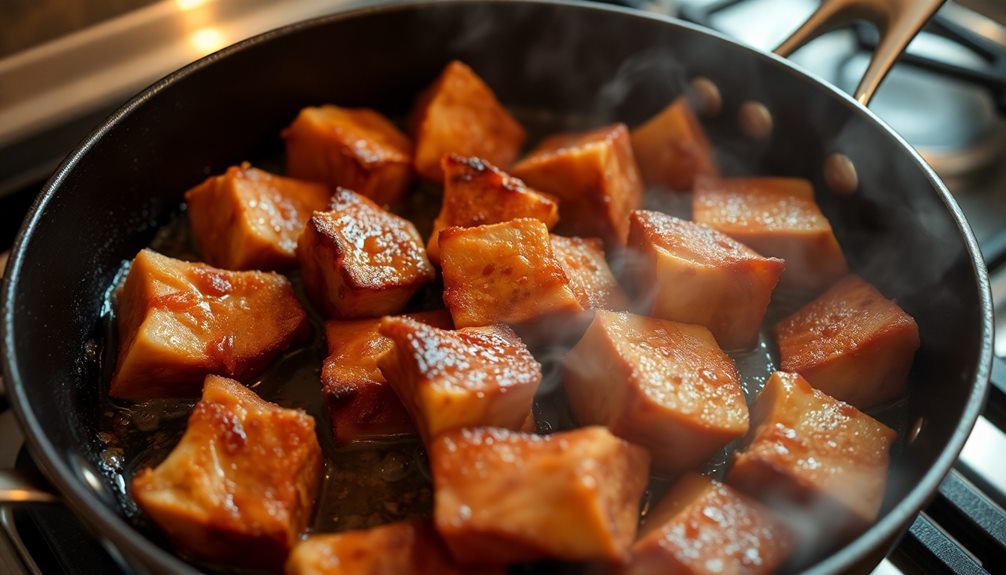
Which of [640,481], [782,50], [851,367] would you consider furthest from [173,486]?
[782,50]

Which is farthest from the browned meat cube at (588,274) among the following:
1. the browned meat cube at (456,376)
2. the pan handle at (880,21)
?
the pan handle at (880,21)

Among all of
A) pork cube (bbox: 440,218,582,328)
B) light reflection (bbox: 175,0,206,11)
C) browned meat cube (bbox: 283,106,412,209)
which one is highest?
light reflection (bbox: 175,0,206,11)

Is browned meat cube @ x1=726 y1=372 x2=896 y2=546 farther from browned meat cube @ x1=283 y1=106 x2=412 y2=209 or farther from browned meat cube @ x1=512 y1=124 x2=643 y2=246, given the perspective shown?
browned meat cube @ x1=283 y1=106 x2=412 y2=209

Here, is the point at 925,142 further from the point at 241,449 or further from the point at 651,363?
the point at 241,449

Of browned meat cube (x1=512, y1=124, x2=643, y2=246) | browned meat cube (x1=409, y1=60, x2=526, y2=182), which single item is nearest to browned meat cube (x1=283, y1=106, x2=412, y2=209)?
browned meat cube (x1=409, y1=60, x2=526, y2=182)

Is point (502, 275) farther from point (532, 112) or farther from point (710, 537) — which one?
point (532, 112)

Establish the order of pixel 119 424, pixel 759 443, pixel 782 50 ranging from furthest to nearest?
1. pixel 782 50
2. pixel 119 424
3. pixel 759 443
